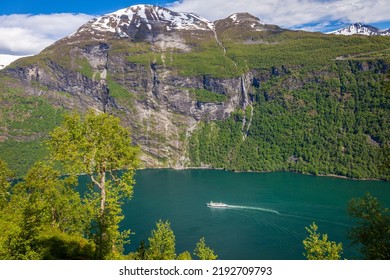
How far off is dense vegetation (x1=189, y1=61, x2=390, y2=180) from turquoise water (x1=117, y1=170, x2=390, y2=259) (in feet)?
52.9

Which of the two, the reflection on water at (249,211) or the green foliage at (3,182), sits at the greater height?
the green foliage at (3,182)

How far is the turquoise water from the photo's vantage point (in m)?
40.4

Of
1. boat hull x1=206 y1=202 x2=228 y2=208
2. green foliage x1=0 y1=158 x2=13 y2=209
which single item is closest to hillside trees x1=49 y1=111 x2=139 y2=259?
green foliage x1=0 y1=158 x2=13 y2=209

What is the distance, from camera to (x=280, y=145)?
112 metres

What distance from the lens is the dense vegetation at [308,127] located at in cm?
9538

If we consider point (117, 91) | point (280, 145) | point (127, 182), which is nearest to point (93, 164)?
point (127, 182)

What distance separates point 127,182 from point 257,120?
114271mm

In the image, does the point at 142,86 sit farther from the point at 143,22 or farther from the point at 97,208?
the point at 97,208

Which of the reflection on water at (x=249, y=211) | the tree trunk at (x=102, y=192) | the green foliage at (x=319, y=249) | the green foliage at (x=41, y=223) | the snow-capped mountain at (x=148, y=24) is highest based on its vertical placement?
the snow-capped mountain at (x=148, y=24)

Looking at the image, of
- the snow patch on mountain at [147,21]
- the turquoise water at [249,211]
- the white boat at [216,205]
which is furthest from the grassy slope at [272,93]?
the white boat at [216,205]

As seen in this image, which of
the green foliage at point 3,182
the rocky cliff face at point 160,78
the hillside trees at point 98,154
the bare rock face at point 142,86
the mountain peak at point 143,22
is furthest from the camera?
the mountain peak at point 143,22

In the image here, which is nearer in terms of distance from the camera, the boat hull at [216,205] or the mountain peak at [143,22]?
the boat hull at [216,205]

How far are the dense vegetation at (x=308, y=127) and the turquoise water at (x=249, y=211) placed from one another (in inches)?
635

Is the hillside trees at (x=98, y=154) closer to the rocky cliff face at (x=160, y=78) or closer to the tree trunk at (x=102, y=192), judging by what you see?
the tree trunk at (x=102, y=192)
